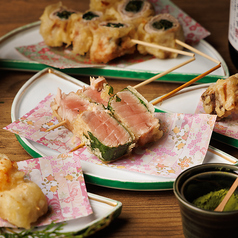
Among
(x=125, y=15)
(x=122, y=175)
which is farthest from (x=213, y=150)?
(x=125, y=15)

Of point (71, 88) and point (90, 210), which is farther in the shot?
point (71, 88)

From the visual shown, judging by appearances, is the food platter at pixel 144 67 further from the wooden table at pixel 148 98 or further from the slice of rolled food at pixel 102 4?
the slice of rolled food at pixel 102 4

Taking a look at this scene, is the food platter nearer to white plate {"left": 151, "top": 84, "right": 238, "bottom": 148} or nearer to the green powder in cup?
white plate {"left": 151, "top": 84, "right": 238, "bottom": 148}

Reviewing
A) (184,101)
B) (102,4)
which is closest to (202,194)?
(184,101)

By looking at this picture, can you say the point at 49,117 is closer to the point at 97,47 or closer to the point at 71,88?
the point at 71,88

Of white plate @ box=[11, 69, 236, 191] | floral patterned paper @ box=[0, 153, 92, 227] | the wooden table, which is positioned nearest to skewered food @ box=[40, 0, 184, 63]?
the wooden table

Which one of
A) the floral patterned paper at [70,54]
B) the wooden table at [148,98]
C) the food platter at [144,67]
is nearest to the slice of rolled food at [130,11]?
the floral patterned paper at [70,54]
